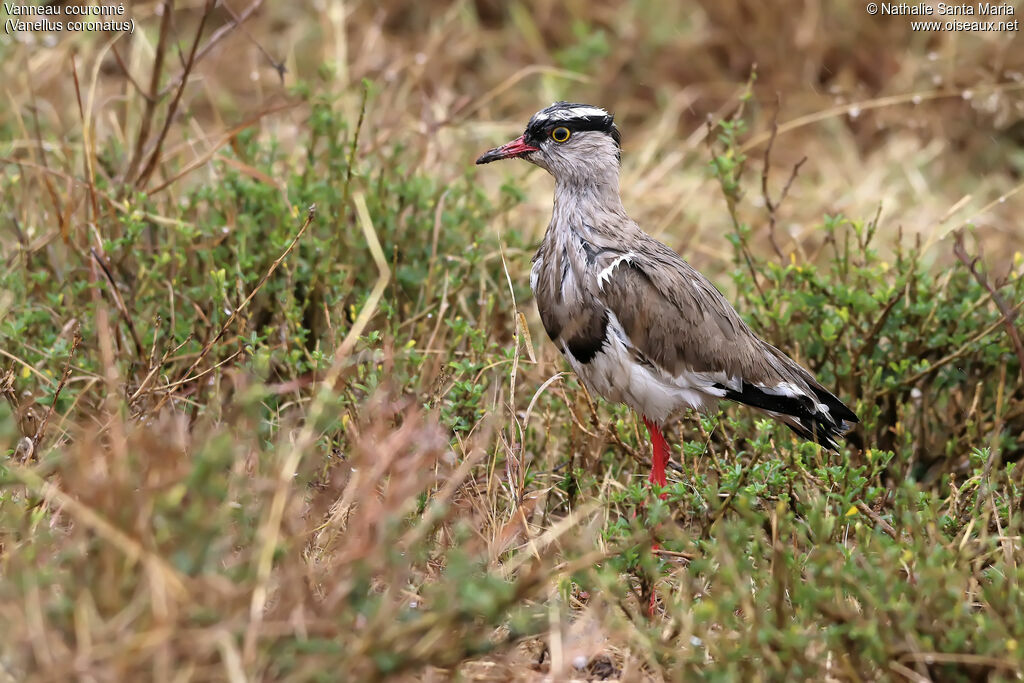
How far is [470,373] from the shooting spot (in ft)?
12.1

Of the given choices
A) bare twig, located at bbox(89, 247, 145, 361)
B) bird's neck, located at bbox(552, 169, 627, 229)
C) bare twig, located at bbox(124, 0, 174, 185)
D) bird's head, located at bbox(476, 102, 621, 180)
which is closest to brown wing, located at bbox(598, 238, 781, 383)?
bird's neck, located at bbox(552, 169, 627, 229)

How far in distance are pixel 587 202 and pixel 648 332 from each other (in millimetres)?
512

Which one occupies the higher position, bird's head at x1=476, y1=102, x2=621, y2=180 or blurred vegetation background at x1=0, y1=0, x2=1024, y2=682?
bird's head at x1=476, y1=102, x2=621, y2=180

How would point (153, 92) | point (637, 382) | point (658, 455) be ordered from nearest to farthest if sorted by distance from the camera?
1. point (637, 382)
2. point (658, 455)
3. point (153, 92)

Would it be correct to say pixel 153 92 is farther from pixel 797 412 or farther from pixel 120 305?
pixel 797 412

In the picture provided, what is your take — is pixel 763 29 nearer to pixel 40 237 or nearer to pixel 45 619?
pixel 40 237

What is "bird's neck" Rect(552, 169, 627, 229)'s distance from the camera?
3.70m

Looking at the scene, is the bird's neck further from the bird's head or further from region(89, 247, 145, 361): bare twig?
region(89, 247, 145, 361): bare twig

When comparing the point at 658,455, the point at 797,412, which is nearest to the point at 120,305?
the point at 658,455

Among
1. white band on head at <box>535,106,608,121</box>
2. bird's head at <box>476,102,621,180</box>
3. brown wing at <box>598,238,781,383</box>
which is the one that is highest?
white band on head at <box>535,106,608,121</box>

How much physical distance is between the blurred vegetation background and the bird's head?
37cm

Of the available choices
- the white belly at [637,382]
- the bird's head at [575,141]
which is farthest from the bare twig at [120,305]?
the white belly at [637,382]

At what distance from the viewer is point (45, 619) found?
2.10m

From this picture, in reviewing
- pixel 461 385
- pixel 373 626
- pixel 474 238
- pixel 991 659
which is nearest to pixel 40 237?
pixel 474 238
